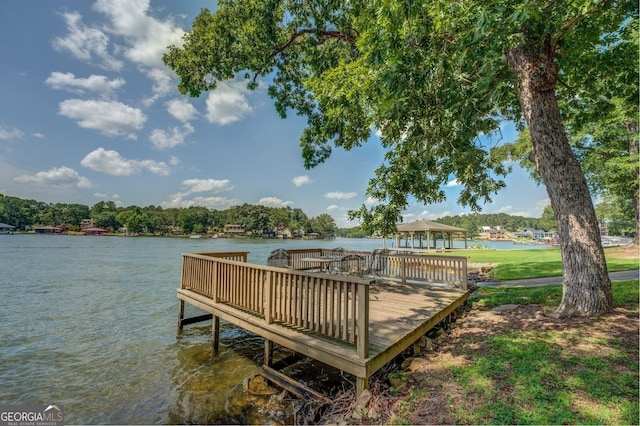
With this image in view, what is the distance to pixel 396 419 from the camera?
2.74 metres

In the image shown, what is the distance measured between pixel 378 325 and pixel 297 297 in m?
1.47

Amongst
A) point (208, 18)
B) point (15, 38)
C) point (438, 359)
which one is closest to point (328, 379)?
point (438, 359)

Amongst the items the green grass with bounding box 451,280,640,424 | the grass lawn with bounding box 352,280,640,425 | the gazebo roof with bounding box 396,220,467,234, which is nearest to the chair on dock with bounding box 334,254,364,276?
the grass lawn with bounding box 352,280,640,425

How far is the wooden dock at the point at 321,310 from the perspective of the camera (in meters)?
3.42

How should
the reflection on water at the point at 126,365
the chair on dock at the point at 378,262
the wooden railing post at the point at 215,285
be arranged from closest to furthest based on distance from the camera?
the reflection on water at the point at 126,365 < the wooden railing post at the point at 215,285 < the chair on dock at the point at 378,262

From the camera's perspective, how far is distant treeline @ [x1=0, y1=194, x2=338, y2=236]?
238 ft

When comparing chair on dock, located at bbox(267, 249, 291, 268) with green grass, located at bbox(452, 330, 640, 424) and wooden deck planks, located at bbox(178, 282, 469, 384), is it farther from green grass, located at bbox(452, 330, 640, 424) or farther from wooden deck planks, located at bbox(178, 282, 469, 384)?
green grass, located at bbox(452, 330, 640, 424)

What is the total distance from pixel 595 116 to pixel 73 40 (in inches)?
688

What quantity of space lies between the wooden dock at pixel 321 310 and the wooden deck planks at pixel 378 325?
0.04 ft

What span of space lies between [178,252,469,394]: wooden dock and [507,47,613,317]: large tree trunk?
86.2 inches

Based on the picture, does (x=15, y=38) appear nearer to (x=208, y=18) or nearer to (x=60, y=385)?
(x=208, y=18)

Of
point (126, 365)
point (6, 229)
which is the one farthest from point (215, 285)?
point (6, 229)

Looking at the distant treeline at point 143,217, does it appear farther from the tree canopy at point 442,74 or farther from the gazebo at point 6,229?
the tree canopy at point 442,74

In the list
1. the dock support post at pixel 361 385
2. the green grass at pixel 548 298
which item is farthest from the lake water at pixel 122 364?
the green grass at pixel 548 298
